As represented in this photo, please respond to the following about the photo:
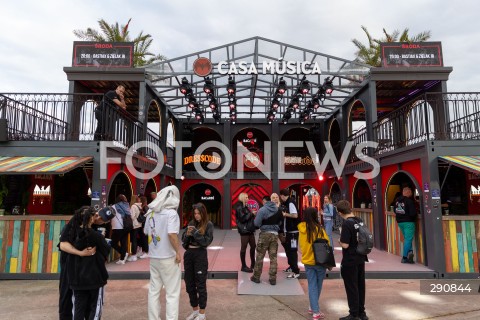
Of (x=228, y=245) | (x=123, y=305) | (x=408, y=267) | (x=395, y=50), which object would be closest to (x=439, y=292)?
(x=408, y=267)

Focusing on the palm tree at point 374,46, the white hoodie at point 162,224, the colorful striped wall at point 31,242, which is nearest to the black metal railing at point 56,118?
the colorful striped wall at point 31,242

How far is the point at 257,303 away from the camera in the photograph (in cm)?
492

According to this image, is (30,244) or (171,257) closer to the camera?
(171,257)

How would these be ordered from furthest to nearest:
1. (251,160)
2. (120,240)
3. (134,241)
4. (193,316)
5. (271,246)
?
1. (251,160)
2. (134,241)
3. (120,240)
4. (271,246)
5. (193,316)

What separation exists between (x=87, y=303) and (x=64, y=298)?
1.42ft

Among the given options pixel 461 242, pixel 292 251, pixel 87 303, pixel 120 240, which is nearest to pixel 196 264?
pixel 87 303

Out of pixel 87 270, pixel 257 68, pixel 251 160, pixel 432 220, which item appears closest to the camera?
pixel 87 270

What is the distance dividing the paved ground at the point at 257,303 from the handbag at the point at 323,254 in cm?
88

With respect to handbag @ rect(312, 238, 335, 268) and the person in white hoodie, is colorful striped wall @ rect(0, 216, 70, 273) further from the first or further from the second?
handbag @ rect(312, 238, 335, 268)

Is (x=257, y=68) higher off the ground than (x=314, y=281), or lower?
higher

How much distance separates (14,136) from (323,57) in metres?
10.1

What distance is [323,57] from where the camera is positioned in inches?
455

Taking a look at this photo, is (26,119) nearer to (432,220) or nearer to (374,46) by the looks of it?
(432,220)

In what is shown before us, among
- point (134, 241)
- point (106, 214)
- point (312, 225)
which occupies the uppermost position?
point (106, 214)
